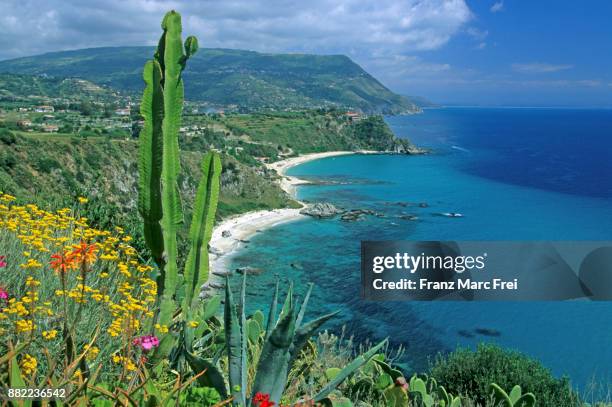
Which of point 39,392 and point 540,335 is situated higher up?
point 39,392

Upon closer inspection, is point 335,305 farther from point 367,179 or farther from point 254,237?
point 367,179

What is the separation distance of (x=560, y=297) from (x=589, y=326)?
12.1ft

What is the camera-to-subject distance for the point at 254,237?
4853 cm

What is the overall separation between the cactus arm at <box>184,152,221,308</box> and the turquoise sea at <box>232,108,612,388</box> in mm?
3059

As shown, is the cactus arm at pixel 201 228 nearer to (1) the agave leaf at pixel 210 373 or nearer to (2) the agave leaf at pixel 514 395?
(1) the agave leaf at pixel 210 373

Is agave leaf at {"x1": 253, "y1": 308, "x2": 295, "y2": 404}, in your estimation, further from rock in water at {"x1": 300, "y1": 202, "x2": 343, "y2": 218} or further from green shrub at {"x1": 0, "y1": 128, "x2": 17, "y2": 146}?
rock in water at {"x1": 300, "y1": 202, "x2": 343, "y2": 218}

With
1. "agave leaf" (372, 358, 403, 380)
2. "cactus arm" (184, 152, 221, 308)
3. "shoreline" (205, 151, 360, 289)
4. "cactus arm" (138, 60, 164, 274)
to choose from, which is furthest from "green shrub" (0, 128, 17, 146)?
"agave leaf" (372, 358, 403, 380)

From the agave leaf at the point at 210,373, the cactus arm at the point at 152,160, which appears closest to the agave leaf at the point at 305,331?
the agave leaf at the point at 210,373

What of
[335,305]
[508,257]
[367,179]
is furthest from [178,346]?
[367,179]

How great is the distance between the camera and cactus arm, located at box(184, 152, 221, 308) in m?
4.33

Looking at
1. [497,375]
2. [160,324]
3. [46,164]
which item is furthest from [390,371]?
[46,164]

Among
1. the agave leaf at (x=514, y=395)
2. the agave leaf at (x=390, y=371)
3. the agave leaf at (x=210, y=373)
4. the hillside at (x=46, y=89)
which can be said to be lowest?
the agave leaf at (x=514, y=395)

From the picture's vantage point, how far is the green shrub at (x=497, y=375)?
11469 millimetres

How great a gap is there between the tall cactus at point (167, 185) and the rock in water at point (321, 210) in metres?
51.7
